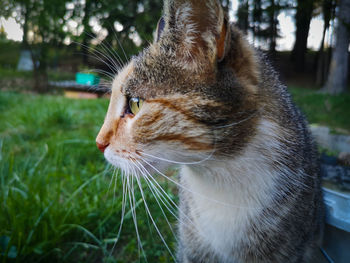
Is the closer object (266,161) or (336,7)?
(266,161)

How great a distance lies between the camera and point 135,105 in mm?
1087

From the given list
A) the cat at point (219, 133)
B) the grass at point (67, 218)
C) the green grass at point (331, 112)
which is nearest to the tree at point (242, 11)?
the cat at point (219, 133)

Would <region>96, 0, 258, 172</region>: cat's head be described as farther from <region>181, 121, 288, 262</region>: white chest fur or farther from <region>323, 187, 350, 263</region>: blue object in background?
<region>323, 187, 350, 263</region>: blue object in background

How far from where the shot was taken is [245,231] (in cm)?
113

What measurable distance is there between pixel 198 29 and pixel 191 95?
23 cm

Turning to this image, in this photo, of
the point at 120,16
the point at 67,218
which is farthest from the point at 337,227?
the point at 120,16

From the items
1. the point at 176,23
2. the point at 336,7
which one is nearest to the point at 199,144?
the point at 176,23

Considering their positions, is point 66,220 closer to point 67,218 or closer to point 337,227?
point 67,218

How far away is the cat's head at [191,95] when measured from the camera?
36.4 inches

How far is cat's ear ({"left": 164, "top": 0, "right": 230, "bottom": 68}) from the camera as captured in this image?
0.88 m

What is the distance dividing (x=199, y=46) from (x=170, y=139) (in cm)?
34

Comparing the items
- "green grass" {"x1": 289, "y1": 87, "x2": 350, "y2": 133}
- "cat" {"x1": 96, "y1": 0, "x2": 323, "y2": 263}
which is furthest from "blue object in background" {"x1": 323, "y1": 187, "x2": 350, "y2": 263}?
"green grass" {"x1": 289, "y1": 87, "x2": 350, "y2": 133}

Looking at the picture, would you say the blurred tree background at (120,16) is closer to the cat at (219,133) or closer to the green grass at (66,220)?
the cat at (219,133)

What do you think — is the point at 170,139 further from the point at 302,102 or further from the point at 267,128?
the point at 302,102
